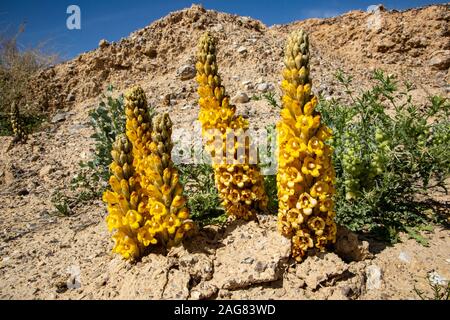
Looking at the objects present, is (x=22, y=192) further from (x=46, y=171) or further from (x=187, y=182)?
(x=187, y=182)

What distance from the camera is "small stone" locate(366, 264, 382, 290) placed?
8.62 ft

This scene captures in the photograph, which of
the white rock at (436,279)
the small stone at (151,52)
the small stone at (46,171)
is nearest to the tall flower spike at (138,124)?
the white rock at (436,279)

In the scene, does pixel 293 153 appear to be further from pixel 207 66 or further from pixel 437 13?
pixel 437 13

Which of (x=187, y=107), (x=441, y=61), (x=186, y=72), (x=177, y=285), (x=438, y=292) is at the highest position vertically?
(x=441, y=61)

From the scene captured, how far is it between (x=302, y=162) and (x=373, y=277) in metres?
0.96

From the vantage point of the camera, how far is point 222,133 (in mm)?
2922

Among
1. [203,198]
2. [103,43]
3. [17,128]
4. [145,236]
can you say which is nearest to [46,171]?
[17,128]

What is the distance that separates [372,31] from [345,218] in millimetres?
10221

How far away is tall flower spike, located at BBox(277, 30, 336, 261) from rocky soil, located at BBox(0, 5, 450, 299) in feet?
0.57

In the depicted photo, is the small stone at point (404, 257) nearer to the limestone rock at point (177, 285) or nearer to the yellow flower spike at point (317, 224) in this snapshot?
the yellow flower spike at point (317, 224)

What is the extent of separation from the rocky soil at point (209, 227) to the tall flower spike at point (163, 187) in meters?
0.24

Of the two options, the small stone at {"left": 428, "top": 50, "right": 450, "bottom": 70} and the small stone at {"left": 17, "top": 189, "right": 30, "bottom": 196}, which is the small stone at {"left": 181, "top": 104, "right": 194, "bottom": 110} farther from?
the small stone at {"left": 428, "top": 50, "right": 450, "bottom": 70}

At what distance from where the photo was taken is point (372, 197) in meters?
3.29
